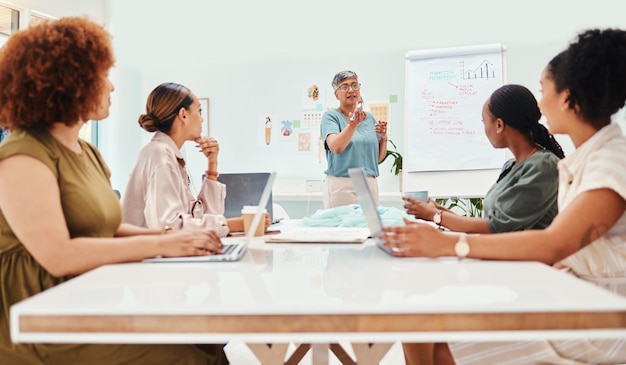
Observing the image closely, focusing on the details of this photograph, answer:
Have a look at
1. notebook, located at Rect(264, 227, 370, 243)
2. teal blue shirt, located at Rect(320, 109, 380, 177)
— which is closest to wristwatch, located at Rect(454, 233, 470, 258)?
notebook, located at Rect(264, 227, 370, 243)

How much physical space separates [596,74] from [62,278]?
125 centimetres

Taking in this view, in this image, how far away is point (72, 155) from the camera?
1.21m

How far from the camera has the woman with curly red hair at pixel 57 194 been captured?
3.38 ft

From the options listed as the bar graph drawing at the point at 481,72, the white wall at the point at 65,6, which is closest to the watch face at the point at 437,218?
the bar graph drawing at the point at 481,72

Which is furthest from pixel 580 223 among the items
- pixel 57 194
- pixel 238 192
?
pixel 238 192

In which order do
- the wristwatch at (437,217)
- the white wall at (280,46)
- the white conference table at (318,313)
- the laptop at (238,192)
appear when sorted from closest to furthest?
the white conference table at (318,313), the wristwatch at (437,217), the laptop at (238,192), the white wall at (280,46)

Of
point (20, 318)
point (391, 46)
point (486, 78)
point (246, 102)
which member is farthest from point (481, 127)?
point (20, 318)

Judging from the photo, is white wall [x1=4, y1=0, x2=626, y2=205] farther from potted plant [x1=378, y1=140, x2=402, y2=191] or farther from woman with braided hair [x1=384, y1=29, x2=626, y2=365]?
woman with braided hair [x1=384, y1=29, x2=626, y2=365]

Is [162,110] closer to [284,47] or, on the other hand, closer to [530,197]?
[530,197]

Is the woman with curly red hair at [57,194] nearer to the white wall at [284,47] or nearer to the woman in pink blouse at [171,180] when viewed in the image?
the woman in pink blouse at [171,180]

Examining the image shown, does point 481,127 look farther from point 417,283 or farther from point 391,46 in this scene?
point 417,283

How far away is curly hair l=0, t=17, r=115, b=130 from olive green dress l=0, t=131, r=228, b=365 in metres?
0.05

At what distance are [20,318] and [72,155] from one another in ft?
1.89

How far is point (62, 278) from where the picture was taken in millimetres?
1123
